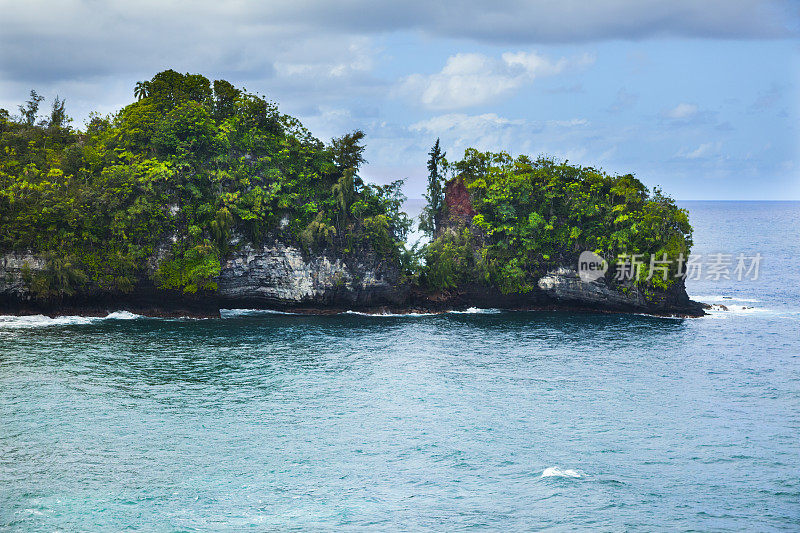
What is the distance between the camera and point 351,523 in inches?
1055

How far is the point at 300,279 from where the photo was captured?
66812 mm

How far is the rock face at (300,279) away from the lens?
65688 millimetres

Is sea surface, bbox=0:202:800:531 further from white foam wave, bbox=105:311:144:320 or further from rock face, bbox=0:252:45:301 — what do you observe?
rock face, bbox=0:252:45:301

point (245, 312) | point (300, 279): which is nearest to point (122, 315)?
point (245, 312)

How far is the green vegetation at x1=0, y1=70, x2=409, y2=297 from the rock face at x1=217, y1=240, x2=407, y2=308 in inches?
56.1

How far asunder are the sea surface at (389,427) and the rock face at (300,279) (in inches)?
205

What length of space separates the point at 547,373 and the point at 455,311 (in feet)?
79.4

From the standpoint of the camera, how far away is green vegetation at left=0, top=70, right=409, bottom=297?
60.2 m

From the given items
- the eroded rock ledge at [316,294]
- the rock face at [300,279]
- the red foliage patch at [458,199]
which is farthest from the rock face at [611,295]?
the rock face at [300,279]

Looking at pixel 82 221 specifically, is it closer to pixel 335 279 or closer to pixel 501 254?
pixel 335 279

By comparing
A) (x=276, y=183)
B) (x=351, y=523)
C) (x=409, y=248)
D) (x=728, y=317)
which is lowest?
(x=351, y=523)

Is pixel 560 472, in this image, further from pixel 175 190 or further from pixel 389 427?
pixel 175 190

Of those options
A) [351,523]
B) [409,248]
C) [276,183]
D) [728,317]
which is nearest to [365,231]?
[409,248]

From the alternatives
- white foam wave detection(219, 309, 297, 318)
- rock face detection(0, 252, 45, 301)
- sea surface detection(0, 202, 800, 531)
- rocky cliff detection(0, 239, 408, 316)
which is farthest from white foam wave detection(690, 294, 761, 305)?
rock face detection(0, 252, 45, 301)
